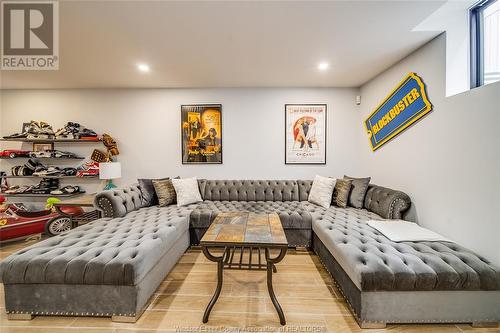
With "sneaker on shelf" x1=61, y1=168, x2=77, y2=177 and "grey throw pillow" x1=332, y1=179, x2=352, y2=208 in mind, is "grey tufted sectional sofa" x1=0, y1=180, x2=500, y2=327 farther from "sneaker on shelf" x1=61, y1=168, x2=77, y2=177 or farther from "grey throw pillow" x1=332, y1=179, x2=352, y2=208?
"sneaker on shelf" x1=61, y1=168, x2=77, y2=177

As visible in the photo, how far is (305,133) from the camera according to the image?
383cm

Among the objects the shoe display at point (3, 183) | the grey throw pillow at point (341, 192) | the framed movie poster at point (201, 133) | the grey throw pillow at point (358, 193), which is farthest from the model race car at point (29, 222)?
the grey throw pillow at point (358, 193)

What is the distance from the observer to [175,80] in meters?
3.41

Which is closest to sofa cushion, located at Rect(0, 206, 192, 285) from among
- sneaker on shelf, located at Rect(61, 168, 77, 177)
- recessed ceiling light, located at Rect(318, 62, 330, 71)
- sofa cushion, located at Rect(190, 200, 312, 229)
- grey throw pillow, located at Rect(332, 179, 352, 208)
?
sofa cushion, located at Rect(190, 200, 312, 229)

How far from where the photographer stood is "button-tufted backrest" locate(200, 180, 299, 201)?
353 centimetres

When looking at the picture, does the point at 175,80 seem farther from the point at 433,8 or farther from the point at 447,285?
the point at 447,285

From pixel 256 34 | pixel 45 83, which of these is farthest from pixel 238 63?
pixel 45 83

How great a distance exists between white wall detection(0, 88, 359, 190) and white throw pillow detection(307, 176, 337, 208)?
522mm

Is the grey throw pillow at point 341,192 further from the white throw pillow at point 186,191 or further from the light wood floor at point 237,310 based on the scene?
the white throw pillow at point 186,191

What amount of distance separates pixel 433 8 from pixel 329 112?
2050 mm

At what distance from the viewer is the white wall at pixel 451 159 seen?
1706 mm

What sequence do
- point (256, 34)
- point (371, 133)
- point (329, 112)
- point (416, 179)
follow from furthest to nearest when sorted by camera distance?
point (329, 112)
point (371, 133)
point (416, 179)
point (256, 34)

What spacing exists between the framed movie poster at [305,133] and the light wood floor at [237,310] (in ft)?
6.80

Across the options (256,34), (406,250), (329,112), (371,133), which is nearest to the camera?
(406,250)
